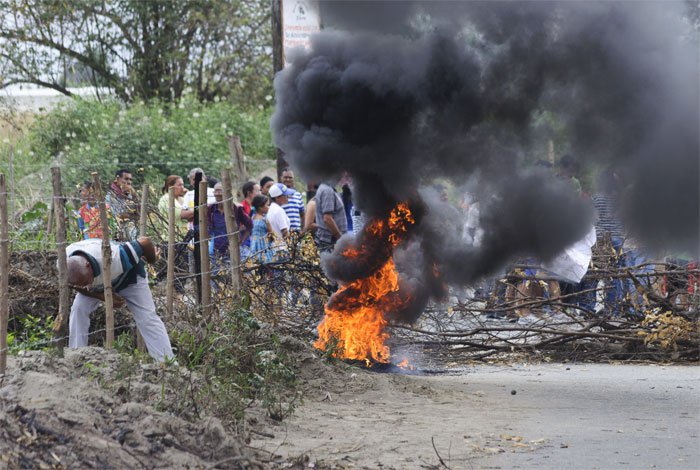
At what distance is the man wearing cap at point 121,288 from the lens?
26.7 feet

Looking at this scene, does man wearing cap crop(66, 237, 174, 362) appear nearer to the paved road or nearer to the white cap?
the paved road

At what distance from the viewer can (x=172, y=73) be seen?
2459 centimetres

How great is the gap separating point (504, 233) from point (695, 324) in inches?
100

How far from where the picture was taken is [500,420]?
7320 millimetres

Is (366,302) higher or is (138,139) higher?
(138,139)

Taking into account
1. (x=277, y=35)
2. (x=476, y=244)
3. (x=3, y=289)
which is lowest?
(x=3, y=289)

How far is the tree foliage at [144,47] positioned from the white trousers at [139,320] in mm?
15505

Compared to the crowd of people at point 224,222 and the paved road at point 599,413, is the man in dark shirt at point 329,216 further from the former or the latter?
the paved road at point 599,413

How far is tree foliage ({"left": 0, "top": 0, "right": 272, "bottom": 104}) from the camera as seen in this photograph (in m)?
22.9

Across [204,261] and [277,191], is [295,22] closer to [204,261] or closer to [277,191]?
[277,191]

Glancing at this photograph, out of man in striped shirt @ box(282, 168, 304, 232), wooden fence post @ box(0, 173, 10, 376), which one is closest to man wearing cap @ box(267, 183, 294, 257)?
man in striped shirt @ box(282, 168, 304, 232)

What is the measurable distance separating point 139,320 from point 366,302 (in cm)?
227

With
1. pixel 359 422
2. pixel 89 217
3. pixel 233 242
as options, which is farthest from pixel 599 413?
pixel 89 217

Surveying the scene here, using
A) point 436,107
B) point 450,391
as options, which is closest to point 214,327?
point 450,391
